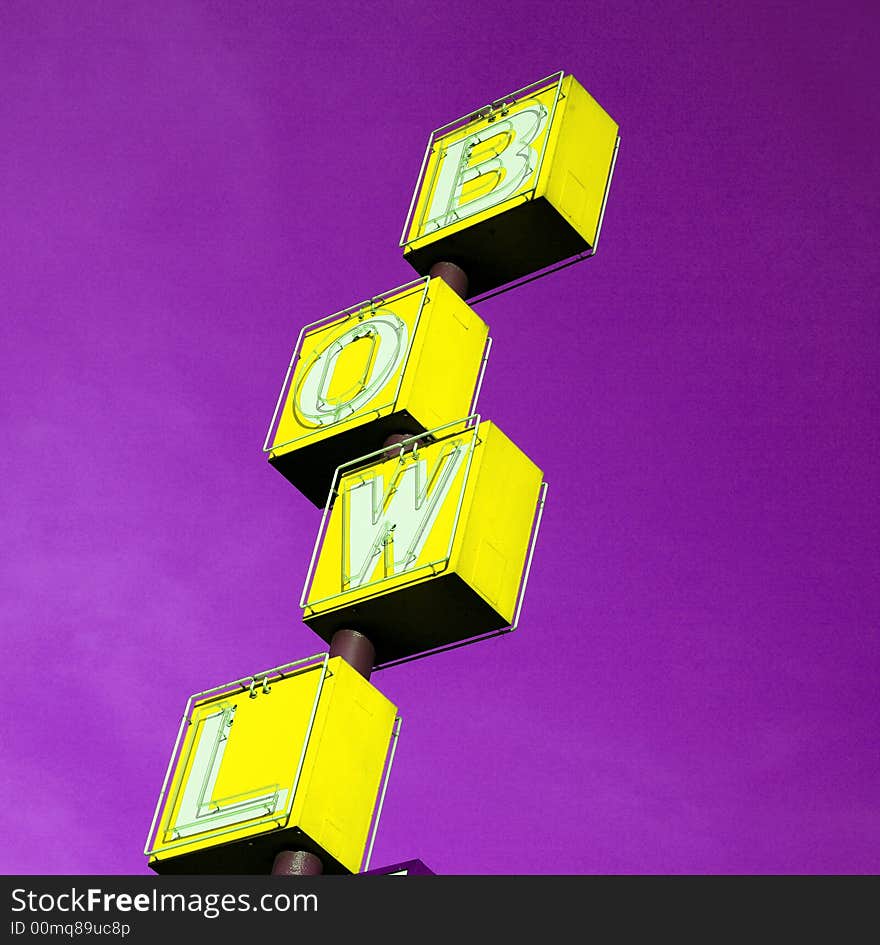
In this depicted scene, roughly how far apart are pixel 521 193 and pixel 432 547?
7.35 meters

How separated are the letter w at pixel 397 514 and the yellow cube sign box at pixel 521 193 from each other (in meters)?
5.23

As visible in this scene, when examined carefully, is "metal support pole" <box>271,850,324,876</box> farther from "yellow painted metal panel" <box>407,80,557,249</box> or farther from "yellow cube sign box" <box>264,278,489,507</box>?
"yellow painted metal panel" <box>407,80,557,249</box>

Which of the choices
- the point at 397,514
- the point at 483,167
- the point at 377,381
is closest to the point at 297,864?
the point at 397,514

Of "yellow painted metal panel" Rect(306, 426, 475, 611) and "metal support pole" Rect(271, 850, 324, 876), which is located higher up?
"yellow painted metal panel" Rect(306, 426, 475, 611)

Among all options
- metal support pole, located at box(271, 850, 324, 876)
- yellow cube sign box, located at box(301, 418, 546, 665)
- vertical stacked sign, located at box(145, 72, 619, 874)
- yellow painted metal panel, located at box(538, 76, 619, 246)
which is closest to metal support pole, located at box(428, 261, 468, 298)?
vertical stacked sign, located at box(145, 72, 619, 874)

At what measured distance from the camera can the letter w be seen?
2019cm

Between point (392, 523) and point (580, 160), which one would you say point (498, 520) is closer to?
point (392, 523)

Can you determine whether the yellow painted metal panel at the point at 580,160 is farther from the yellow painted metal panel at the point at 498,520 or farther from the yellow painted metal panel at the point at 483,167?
the yellow painted metal panel at the point at 498,520

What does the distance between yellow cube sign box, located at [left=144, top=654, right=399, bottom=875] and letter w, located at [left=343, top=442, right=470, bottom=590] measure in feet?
4.90

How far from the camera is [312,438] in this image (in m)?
23.1

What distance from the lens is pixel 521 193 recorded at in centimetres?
2481
